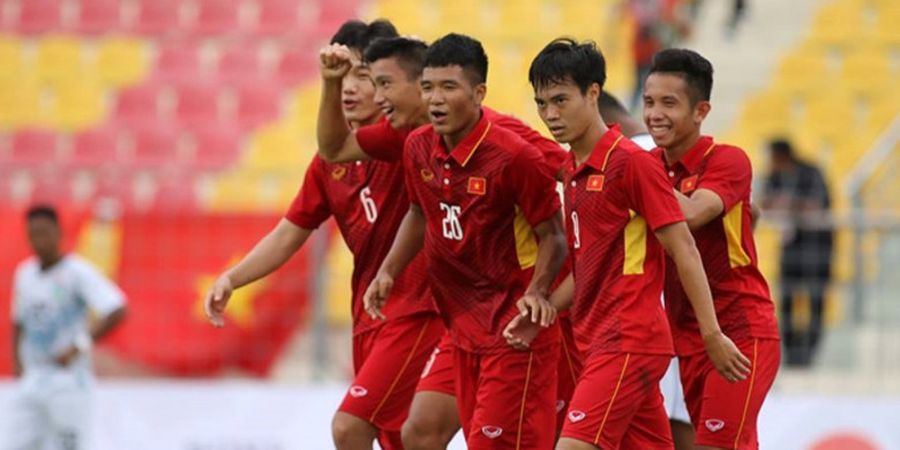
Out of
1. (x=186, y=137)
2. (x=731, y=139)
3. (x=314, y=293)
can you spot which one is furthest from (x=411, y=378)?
(x=186, y=137)

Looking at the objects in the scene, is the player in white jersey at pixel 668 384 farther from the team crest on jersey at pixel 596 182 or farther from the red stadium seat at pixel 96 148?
the red stadium seat at pixel 96 148

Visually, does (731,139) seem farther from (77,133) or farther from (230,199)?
(77,133)

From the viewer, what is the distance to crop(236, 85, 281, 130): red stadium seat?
17659 mm

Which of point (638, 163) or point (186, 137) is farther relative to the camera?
point (186, 137)

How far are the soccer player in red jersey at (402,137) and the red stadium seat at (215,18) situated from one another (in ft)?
37.2

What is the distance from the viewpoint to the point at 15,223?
12664mm

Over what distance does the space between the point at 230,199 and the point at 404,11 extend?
3.17 metres

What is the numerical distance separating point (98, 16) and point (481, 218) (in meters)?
12.8

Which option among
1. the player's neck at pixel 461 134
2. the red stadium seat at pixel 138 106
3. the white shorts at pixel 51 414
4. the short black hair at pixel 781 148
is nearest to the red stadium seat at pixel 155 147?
the red stadium seat at pixel 138 106

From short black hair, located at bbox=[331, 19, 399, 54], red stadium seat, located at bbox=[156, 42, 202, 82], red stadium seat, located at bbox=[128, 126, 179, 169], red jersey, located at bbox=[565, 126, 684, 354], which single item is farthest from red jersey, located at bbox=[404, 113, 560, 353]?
red stadium seat, located at bbox=[156, 42, 202, 82]

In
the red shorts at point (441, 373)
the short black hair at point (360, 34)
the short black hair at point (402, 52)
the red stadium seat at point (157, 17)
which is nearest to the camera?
the short black hair at point (402, 52)

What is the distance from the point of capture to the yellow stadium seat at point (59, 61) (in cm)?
1833

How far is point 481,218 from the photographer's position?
6.92 metres

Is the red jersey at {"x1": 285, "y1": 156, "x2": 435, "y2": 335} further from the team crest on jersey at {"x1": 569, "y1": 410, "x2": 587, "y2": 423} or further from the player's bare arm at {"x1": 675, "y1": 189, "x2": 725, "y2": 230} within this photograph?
the team crest on jersey at {"x1": 569, "y1": 410, "x2": 587, "y2": 423}
